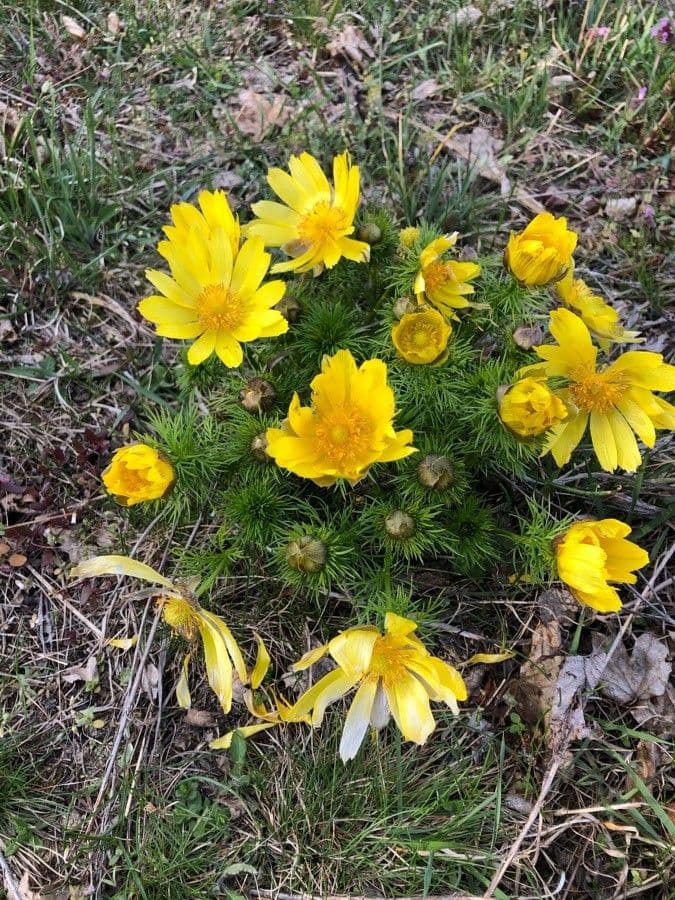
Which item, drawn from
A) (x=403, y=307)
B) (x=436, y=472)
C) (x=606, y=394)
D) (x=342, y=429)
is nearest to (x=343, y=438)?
(x=342, y=429)

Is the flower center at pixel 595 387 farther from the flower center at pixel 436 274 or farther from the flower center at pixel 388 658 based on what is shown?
the flower center at pixel 388 658

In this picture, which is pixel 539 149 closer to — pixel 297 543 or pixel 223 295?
pixel 223 295

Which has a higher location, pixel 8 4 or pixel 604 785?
pixel 8 4

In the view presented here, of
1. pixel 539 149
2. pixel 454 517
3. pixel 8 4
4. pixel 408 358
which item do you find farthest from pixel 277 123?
pixel 454 517

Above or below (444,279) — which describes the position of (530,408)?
below

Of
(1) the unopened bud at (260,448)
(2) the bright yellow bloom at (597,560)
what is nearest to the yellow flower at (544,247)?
(2) the bright yellow bloom at (597,560)

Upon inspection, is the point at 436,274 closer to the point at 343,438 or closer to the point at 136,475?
the point at 343,438

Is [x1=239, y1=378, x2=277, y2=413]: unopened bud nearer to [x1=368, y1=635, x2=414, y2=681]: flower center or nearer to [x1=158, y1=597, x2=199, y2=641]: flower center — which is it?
[x1=158, y1=597, x2=199, y2=641]: flower center
